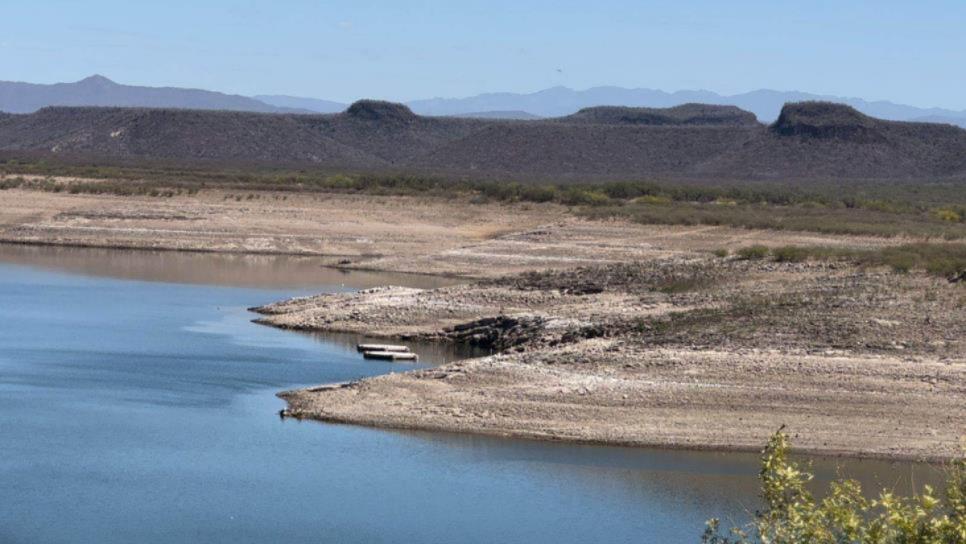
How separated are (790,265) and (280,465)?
22176mm

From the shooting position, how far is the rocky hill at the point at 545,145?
4348 inches

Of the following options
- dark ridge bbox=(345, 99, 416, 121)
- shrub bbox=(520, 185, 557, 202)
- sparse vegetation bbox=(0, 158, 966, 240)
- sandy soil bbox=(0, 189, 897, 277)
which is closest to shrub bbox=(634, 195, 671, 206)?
sparse vegetation bbox=(0, 158, 966, 240)

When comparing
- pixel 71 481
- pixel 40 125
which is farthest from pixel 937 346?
pixel 40 125

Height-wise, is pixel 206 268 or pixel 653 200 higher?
pixel 653 200

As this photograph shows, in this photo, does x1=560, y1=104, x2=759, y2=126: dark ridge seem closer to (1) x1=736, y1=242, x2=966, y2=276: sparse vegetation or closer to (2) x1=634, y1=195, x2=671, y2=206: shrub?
(2) x1=634, y1=195, x2=671, y2=206: shrub

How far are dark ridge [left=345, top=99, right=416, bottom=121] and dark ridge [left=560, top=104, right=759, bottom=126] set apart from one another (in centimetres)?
1652

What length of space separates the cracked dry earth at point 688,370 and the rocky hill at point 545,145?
70.6 m

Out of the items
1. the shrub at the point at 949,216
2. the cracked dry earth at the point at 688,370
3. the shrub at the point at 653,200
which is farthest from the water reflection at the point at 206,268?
the shrub at the point at 949,216

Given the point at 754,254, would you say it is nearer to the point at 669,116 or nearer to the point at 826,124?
the point at 826,124

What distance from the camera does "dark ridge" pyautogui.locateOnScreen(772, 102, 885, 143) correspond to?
376 ft

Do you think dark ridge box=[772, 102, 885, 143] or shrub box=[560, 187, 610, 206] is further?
dark ridge box=[772, 102, 885, 143]

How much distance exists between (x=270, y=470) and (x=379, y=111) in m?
122

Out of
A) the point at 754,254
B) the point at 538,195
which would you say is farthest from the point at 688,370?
the point at 538,195

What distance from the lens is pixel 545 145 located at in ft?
391
